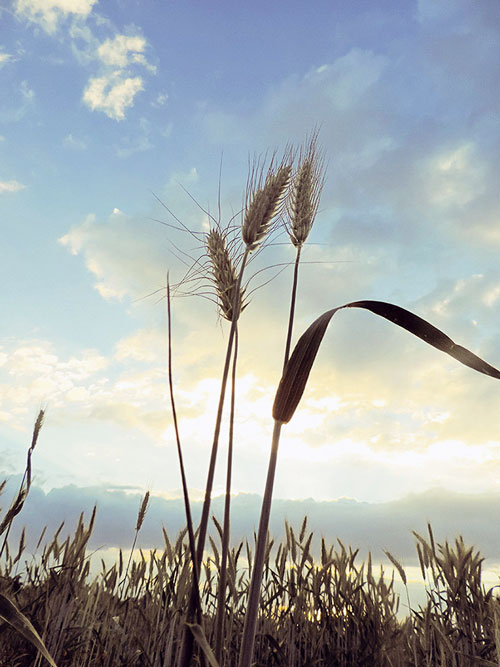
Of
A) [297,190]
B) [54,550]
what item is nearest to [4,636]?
[54,550]

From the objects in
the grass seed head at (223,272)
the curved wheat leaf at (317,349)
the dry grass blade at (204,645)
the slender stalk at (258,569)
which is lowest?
the dry grass blade at (204,645)

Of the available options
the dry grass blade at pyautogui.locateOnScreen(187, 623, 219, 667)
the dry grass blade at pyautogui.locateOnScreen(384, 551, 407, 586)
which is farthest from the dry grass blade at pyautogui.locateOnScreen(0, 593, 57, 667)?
the dry grass blade at pyautogui.locateOnScreen(384, 551, 407, 586)

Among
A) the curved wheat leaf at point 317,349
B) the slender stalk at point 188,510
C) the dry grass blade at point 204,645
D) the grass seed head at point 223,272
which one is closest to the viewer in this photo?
the dry grass blade at point 204,645

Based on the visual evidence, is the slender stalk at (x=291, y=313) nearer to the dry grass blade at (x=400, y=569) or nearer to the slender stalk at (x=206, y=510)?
the slender stalk at (x=206, y=510)

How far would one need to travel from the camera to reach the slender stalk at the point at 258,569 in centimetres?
136

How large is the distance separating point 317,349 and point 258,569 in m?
0.63

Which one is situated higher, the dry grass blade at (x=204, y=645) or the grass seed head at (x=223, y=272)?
the grass seed head at (x=223, y=272)

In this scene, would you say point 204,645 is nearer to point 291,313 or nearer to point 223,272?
point 291,313

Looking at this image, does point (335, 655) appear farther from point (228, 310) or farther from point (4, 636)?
point (228, 310)

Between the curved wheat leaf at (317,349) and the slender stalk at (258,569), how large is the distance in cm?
8

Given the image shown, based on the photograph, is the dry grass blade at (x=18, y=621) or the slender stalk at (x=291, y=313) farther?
the slender stalk at (x=291, y=313)

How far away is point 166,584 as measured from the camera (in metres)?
2.91

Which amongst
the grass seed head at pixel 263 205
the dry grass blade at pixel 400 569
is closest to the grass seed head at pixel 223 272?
the grass seed head at pixel 263 205

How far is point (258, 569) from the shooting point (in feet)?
4.55
